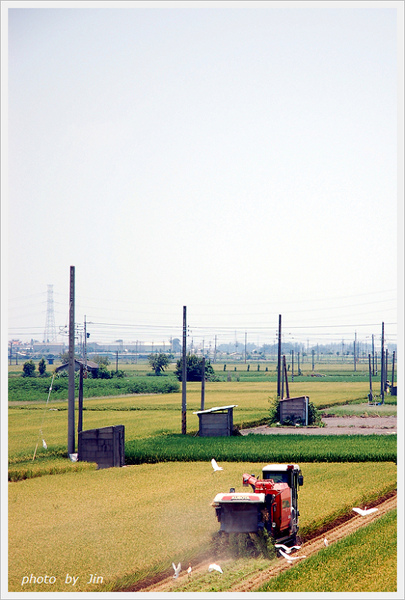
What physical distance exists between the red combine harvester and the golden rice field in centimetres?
142

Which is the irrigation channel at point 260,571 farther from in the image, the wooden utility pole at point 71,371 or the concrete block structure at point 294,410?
the concrete block structure at point 294,410

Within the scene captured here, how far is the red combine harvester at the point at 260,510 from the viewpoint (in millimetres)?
16391

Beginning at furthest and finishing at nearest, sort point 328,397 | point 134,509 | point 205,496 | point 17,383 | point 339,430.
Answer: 1. point 17,383
2. point 328,397
3. point 339,430
4. point 205,496
5. point 134,509

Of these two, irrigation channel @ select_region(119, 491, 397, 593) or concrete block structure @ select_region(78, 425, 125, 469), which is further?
concrete block structure @ select_region(78, 425, 125, 469)

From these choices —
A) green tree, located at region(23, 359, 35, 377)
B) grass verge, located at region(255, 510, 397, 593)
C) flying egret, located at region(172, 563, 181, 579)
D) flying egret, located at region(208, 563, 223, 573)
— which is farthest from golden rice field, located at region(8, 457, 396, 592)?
green tree, located at region(23, 359, 35, 377)

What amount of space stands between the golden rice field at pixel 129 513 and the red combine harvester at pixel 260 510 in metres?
1.42

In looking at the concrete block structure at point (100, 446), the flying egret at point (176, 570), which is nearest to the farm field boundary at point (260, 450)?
the concrete block structure at point (100, 446)

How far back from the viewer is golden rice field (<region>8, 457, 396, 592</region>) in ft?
52.1

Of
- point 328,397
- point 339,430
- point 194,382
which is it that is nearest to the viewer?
point 339,430

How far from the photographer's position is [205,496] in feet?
78.4

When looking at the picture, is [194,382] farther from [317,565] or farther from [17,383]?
[317,565]

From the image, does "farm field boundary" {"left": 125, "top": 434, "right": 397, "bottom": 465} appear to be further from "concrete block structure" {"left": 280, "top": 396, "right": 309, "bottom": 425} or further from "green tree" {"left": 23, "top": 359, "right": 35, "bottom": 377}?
"green tree" {"left": 23, "top": 359, "right": 35, "bottom": 377}

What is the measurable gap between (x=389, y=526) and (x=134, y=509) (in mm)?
8162

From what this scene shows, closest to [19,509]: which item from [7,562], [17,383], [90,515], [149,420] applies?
[90,515]
